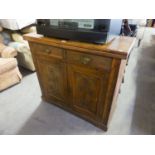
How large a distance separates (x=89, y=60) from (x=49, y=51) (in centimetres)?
40

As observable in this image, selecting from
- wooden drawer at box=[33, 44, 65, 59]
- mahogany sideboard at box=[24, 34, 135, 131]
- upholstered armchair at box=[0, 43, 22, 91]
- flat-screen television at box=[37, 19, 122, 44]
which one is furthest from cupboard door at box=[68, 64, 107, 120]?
upholstered armchair at box=[0, 43, 22, 91]

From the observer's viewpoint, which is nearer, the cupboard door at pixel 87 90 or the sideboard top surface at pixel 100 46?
the sideboard top surface at pixel 100 46

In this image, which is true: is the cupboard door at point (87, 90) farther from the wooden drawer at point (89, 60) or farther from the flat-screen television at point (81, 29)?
the flat-screen television at point (81, 29)

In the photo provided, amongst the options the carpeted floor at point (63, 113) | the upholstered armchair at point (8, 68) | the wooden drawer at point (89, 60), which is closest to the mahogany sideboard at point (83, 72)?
the wooden drawer at point (89, 60)

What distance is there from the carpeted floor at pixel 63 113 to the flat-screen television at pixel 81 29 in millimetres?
932

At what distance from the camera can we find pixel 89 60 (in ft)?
3.15

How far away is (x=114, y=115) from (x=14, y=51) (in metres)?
1.73

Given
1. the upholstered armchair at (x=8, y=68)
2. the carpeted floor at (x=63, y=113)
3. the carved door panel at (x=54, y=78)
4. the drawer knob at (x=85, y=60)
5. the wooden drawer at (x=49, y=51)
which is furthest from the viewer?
the upholstered armchair at (x=8, y=68)

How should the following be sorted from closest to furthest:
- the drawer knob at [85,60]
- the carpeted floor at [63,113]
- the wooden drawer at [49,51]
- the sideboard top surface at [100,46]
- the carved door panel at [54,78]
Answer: the sideboard top surface at [100,46] → the drawer knob at [85,60] → the wooden drawer at [49,51] → the carved door panel at [54,78] → the carpeted floor at [63,113]

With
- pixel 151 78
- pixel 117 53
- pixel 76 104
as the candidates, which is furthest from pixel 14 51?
pixel 151 78

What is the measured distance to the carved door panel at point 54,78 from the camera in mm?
1221

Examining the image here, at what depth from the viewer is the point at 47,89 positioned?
1.54m
